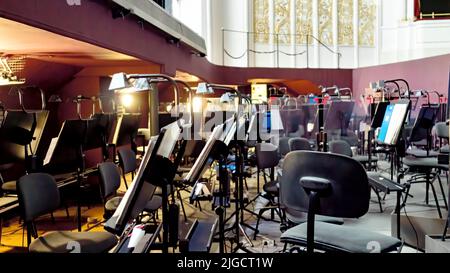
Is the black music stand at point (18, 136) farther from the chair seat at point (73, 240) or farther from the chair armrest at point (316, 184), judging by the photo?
the chair armrest at point (316, 184)

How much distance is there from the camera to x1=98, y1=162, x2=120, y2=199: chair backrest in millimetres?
3680

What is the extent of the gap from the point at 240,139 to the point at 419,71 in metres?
8.43

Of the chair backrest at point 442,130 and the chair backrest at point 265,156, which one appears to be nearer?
the chair backrest at point 265,156

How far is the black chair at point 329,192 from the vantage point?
1.97m

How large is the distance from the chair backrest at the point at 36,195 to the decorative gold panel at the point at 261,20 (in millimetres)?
12692

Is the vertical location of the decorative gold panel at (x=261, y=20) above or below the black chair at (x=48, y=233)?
above

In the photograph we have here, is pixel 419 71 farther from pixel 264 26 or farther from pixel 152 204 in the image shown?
pixel 152 204

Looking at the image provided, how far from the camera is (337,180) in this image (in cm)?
199

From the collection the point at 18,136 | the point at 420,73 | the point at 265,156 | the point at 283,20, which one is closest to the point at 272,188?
the point at 265,156

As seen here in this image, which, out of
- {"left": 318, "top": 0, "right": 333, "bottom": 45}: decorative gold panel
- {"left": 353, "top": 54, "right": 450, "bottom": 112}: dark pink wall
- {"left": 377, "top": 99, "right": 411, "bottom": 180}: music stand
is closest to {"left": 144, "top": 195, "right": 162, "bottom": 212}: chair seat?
{"left": 377, "top": 99, "right": 411, "bottom": 180}: music stand

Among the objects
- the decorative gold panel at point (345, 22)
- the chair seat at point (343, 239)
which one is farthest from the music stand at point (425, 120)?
the decorative gold panel at point (345, 22)

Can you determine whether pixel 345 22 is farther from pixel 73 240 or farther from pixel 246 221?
pixel 73 240

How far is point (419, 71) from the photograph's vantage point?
10.8 metres
